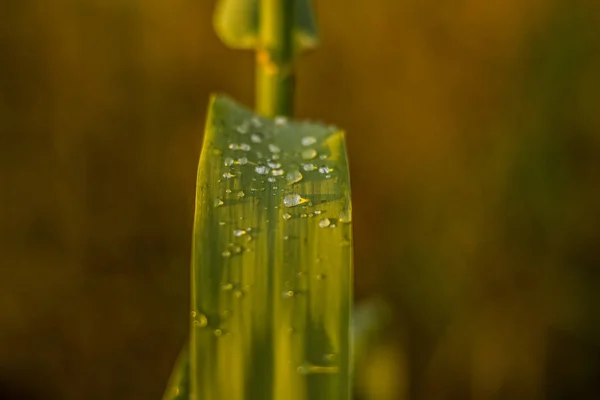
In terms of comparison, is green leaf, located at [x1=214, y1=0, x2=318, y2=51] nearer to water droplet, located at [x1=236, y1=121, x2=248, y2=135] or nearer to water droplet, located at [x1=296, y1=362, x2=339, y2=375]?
water droplet, located at [x1=236, y1=121, x2=248, y2=135]

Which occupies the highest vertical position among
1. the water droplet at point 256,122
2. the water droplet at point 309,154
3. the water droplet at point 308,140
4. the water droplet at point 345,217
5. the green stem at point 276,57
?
the green stem at point 276,57

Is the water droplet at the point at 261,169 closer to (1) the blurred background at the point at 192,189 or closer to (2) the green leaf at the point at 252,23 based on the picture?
(2) the green leaf at the point at 252,23

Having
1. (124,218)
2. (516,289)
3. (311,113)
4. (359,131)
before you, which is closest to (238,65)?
(311,113)

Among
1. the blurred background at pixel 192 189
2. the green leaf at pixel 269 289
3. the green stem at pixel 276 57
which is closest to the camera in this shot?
the green leaf at pixel 269 289

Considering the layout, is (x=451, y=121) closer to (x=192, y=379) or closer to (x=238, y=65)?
(x=238, y=65)

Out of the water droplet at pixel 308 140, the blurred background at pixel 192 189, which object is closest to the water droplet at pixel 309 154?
the water droplet at pixel 308 140

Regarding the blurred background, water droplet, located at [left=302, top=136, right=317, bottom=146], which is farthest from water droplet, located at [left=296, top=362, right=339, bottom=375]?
the blurred background

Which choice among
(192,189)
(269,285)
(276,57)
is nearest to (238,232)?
(269,285)
